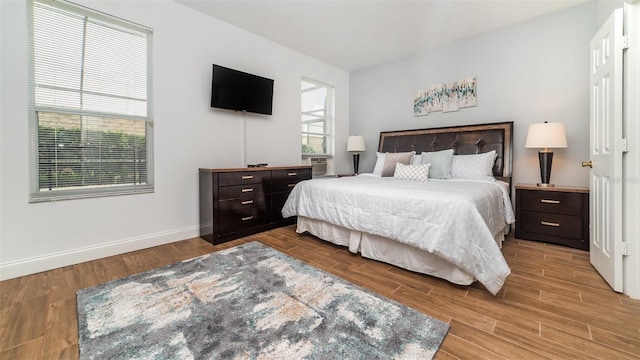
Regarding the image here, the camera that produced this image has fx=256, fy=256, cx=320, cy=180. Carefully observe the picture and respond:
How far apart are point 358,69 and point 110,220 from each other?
4.61m

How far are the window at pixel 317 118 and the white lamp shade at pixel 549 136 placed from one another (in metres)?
3.13

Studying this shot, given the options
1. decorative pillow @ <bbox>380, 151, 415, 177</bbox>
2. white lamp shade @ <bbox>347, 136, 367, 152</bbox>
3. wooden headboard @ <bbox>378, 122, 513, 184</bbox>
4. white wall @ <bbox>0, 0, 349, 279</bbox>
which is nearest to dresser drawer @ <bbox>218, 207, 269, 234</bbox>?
white wall @ <bbox>0, 0, 349, 279</bbox>

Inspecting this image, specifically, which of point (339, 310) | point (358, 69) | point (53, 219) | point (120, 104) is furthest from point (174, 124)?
point (358, 69)

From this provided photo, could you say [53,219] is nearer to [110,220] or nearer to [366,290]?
[110,220]

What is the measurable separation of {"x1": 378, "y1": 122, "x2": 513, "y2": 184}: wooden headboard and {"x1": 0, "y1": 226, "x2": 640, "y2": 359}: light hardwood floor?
1273 mm

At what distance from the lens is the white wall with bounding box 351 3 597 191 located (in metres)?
2.98

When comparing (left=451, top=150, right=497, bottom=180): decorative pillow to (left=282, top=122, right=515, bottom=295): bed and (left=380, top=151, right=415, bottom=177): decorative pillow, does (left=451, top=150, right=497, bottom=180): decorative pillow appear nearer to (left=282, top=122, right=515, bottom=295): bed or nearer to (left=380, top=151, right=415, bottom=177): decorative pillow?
(left=282, top=122, right=515, bottom=295): bed

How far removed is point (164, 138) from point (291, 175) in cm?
164

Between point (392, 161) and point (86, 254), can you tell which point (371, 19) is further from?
point (86, 254)

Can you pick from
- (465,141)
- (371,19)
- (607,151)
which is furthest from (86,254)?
(465,141)

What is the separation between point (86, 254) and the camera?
2.44 meters

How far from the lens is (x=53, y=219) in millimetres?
2285

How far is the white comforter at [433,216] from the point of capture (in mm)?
1749

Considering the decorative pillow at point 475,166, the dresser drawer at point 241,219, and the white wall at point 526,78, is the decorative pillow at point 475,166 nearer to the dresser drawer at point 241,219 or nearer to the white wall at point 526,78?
the white wall at point 526,78
